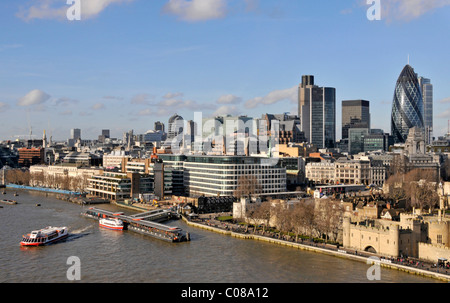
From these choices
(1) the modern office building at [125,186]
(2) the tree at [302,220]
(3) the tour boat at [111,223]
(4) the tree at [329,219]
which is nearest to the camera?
(4) the tree at [329,219]

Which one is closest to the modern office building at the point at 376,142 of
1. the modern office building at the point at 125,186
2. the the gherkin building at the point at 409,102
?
the the gherkin building at the point at 409,102

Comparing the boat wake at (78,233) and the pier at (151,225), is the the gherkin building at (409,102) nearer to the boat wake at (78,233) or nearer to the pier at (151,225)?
the pier at (151,225)

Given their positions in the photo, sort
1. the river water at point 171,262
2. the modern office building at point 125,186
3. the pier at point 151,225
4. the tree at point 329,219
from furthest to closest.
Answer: the modern office building at point 125,186, the pier at point 151,225, the tree at point 329,219, the river water at point 171,262

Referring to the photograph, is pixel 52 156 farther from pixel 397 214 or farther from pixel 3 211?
pixel 397 214

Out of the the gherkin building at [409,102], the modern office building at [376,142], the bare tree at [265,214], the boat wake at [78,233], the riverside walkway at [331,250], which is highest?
the the gherkin building at [409,102]

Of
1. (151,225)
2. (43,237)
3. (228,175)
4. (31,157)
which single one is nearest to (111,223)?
(151,225)
